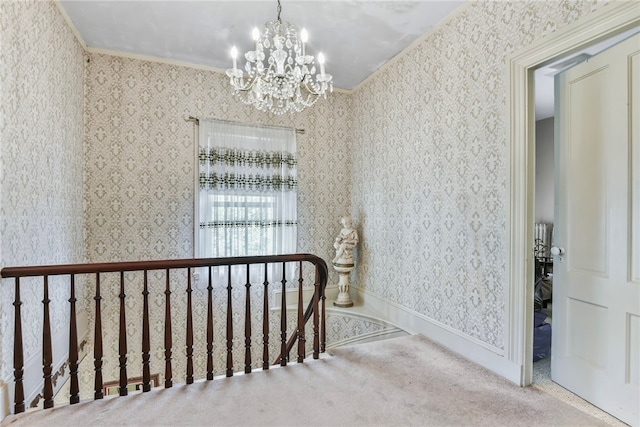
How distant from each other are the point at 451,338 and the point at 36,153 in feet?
11.0

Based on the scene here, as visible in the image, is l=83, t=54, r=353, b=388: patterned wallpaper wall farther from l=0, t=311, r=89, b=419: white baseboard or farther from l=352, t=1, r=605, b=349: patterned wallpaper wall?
l=352, t=1, r=605, b=349: patterned wallpaper wall

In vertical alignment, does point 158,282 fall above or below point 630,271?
below

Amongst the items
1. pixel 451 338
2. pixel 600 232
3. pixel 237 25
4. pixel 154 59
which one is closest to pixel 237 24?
pixel 237 25

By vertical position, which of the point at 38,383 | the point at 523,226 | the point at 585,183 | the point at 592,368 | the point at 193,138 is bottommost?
the point at 38,383

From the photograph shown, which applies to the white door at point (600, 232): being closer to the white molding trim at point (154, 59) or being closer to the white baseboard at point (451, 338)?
the white baseboard at point (451, 338)

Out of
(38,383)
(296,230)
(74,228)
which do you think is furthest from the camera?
(296,230)

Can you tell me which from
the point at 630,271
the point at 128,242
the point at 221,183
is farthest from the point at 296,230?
the point at 630,271

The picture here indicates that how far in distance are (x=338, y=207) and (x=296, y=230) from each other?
674 millimetres

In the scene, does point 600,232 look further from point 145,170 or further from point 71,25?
point 71,25

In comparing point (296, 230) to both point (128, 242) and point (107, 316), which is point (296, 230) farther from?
point (107, 316)

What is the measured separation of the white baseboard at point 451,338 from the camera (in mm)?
2158

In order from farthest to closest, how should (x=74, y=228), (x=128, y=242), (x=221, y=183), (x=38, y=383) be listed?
(x=221, y=183) < (x=128, y=242) < (x=74, y=228) < (x=38, y=383)

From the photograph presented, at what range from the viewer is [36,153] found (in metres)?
2.19

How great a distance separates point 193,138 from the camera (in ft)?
11.7
